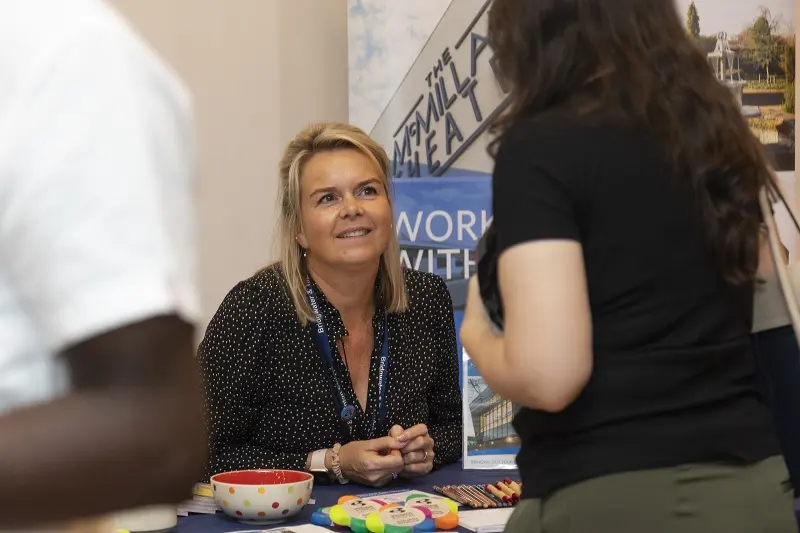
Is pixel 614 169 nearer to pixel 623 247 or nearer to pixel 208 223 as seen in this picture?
pixel 623 247

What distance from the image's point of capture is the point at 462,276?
119 inches

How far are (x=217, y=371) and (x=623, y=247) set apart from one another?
1.40 metres

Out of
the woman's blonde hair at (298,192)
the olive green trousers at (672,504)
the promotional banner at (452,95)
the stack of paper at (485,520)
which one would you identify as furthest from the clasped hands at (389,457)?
the olive green trousers at (672,504)

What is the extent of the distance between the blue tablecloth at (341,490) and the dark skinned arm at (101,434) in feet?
4.31

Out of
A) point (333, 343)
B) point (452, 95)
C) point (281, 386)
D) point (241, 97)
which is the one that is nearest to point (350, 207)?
point (333, 343)

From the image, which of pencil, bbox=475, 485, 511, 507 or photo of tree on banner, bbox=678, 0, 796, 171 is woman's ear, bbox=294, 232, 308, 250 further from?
photo of tree on banner, bbox=678, 0, 796, 171

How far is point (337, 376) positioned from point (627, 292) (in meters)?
1.33

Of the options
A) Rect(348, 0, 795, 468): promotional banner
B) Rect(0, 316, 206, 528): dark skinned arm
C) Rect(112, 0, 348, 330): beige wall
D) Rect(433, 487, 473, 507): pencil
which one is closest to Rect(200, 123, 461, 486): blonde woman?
Rect(433, 487, 473, 507): pencil

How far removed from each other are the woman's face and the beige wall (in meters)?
0.80

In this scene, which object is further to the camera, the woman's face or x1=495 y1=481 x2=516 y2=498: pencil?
the woman's face

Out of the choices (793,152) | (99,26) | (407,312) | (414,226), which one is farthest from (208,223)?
(99,26)

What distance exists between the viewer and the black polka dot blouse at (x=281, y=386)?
2.35 meters

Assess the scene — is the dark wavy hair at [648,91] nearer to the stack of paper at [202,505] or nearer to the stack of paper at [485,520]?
the stack of paper at [485,520]

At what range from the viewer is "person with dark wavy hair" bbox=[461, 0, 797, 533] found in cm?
113
